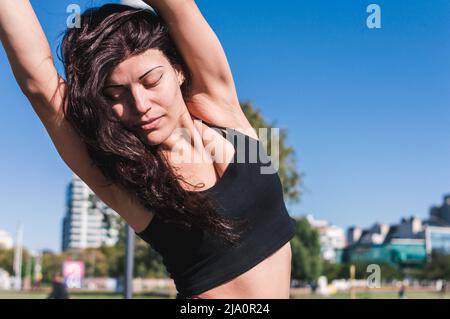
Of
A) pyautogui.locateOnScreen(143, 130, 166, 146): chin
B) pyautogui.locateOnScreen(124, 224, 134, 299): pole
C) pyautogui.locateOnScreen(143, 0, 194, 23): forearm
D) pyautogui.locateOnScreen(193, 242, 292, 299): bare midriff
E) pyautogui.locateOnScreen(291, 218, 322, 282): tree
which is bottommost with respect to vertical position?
pyautogui.locateOnScreen(291, 218, 322, 282): tree

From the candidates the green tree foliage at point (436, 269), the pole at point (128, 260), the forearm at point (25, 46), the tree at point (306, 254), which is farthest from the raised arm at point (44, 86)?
the green tree foliage at point (436, 269)

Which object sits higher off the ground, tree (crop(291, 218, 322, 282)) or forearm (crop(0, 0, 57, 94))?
forearm (crop(0, 0, 57, 94))

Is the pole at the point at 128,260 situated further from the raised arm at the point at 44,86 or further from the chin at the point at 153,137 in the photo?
the chin at the point at 153,137

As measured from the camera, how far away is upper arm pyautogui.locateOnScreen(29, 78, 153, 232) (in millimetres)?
1525

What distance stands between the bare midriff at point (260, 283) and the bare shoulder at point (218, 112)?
1.14 feet

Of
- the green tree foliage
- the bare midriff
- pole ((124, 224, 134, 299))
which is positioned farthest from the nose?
the green tree foliage

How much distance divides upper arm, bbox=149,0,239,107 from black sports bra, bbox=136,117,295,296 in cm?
17

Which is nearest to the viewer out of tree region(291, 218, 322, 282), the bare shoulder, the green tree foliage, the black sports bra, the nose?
the nose

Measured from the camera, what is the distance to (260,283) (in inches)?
62.9

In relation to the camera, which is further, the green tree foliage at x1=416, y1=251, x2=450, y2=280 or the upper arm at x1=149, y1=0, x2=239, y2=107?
the green tree foliage at x1=416, y1=251, x2=450, y2=280

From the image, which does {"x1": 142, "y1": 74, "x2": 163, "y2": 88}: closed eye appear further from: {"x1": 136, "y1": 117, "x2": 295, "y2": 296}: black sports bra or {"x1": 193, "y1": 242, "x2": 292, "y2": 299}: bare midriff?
{"x1": 193, "y1": 242, "x2": 292, "y2": 299}: bare midriff
